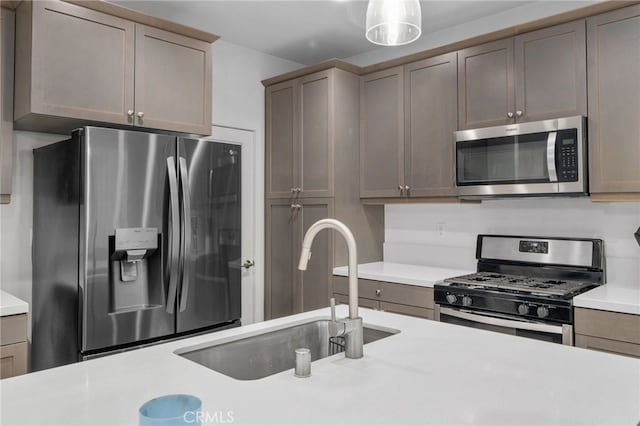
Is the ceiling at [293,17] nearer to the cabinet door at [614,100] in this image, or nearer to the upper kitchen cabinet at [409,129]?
the upper kitchen cabinet at [409,129]

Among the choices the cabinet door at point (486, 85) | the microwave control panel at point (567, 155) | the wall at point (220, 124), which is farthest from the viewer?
the cabinet door at point (486, 85)

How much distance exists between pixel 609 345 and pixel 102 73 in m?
2.89

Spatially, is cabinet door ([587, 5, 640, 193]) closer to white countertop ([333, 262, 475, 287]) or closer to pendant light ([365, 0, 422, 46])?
white countertop ([333, 262, 475, 287])

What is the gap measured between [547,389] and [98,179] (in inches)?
79.6

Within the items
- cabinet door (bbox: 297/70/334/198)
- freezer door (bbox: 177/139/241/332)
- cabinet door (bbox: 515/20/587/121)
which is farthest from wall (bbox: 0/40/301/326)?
cabinet door (bbox: 515/20/587/121)

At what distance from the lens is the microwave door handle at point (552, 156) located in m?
2.57

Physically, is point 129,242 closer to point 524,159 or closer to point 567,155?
point 524,159

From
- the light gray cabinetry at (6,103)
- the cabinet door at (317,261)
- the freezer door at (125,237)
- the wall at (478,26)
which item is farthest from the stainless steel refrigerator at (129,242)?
the wall at (478,26)

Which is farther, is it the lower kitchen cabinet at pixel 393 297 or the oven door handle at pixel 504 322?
the lower kitchen cabinet at pixel 393 297

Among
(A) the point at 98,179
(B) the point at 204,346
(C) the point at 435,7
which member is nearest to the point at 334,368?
(B) the point at 204,346

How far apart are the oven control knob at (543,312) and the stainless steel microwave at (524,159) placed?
670 mm

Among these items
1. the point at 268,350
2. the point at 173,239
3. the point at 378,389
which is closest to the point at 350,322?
the point at 378,389

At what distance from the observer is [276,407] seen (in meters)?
0.98

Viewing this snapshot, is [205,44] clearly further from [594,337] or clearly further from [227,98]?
[594,337]
